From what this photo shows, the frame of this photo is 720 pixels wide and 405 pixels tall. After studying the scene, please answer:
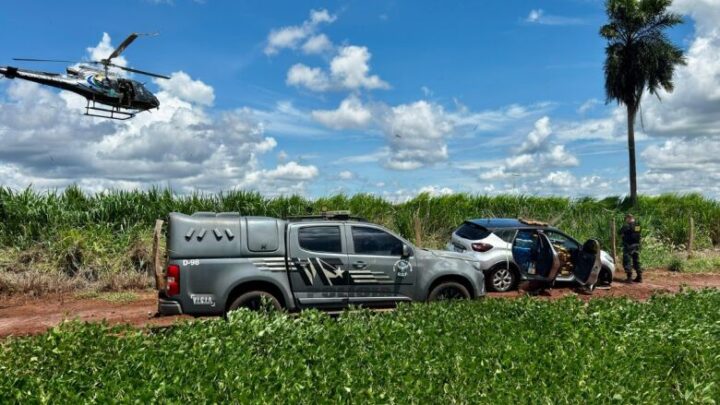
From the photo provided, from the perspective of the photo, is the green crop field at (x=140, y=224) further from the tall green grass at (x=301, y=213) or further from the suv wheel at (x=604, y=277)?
the suv wheel at (x=604, y=277)

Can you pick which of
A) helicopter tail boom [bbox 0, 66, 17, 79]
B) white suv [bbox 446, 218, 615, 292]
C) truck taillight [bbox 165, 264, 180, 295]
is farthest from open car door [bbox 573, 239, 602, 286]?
helicopter tail boom [bbox 0, 66, 17, 79]


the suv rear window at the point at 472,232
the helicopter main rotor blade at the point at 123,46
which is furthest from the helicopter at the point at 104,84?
the suv rear window at the point at 472,232

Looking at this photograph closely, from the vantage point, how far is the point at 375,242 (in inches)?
404

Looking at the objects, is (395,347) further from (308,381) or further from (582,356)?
(582,356)

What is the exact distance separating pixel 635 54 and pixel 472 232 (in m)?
25.3

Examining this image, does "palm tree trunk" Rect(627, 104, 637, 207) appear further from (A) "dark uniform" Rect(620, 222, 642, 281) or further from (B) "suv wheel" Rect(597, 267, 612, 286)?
(B) "suv wheel" Rect(597, 267, 612, 286)

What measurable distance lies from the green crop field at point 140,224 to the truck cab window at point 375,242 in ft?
23.6

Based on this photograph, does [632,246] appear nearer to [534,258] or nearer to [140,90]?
[534,258]

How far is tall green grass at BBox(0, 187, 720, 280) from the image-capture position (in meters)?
15.7

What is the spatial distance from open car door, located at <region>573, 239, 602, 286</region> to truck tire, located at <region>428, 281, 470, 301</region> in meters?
4.69

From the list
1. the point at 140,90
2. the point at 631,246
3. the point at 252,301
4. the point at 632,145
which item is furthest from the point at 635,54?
the point at 252,301

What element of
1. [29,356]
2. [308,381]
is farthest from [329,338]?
[29,356]

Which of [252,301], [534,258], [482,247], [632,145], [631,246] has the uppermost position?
[632,145]

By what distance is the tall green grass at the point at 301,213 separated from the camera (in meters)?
15.7
